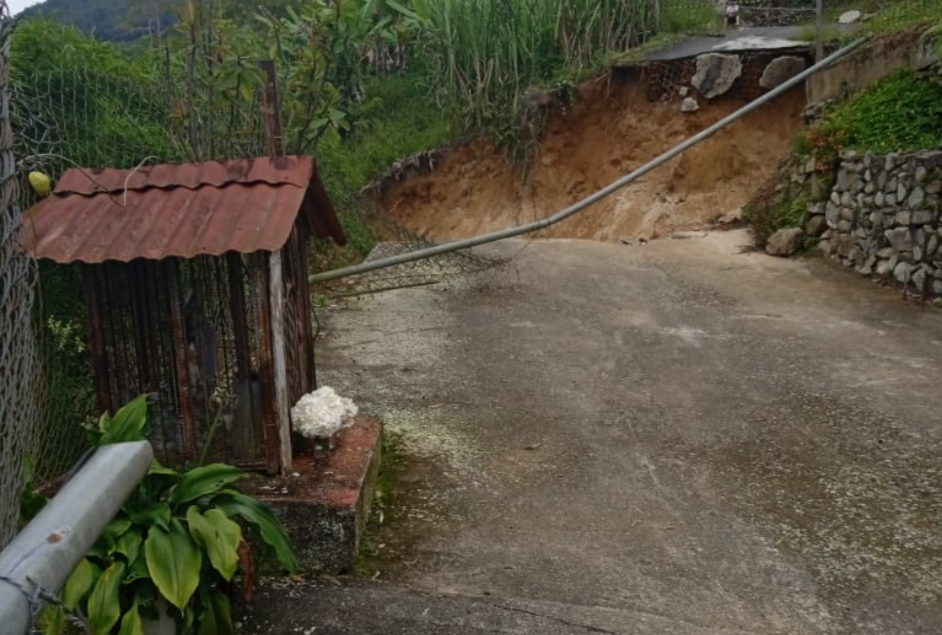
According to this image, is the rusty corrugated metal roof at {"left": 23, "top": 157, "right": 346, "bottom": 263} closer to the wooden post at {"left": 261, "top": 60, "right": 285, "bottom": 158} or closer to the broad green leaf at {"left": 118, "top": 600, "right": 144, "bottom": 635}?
the wooden post at {"left": 261, "top": 60, "right": 285, "bottom": 158}

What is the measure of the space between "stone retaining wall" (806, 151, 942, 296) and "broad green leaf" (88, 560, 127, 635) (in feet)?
25.9

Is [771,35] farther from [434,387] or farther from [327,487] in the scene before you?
[327,487]

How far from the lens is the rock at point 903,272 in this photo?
8.54 meters

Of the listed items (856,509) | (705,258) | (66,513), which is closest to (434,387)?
(856,509)

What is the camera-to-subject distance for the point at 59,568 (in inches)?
47.2

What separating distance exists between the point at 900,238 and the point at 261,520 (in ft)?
→ 25.2

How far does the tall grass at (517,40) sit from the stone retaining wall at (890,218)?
18.8 feet

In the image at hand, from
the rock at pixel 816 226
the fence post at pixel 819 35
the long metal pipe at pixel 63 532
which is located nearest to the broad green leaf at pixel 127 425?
the long metal pipe at pixel 63 532

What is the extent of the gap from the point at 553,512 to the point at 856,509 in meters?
1.54

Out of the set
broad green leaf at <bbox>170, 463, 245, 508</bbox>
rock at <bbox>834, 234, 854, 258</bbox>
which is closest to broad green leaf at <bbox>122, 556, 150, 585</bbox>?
broad green leaf at <bbox>170, 463, 245, 508</bbox>

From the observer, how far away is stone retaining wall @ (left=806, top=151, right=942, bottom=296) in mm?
8312

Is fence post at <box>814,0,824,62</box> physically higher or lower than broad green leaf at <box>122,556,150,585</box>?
higher

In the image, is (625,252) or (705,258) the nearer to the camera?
(705,258)

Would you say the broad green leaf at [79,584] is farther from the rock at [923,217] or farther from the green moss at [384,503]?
the rock at [923,217]
